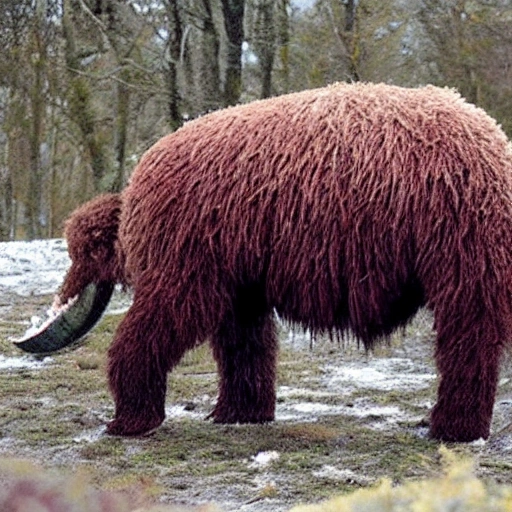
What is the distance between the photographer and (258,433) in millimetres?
6707

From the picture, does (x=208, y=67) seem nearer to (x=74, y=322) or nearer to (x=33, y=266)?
(x=33, y=266)

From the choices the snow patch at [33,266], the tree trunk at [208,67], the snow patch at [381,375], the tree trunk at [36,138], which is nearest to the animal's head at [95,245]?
the snow patch at [381,375]

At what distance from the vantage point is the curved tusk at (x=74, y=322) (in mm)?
7262

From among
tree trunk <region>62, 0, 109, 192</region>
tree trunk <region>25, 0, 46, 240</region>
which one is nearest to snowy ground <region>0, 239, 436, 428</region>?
tree trunk <region>62, 0, 109, 192</region>

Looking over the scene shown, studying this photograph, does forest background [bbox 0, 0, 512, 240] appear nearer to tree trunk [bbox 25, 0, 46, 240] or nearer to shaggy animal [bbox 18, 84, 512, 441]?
tree trunk [bbox 25, 0, 46, 240]

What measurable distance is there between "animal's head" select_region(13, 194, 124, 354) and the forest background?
8.17m

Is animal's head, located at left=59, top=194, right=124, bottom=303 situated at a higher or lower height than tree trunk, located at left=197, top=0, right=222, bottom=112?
lower

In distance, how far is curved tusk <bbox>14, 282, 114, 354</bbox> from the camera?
7262 mm

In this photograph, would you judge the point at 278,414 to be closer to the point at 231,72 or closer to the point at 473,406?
the point at 473,406

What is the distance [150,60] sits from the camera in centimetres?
1783

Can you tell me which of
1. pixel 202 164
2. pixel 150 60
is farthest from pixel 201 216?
pixel 150 60

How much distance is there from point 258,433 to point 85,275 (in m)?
1.53

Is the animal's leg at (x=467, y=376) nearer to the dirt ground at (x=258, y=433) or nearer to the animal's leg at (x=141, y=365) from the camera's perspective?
the dirt ground at (x=258, y=433)

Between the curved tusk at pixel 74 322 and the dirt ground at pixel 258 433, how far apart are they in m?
0.45
